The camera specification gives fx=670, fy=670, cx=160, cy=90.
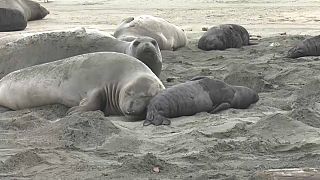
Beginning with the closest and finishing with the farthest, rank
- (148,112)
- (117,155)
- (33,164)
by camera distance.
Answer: (33,164), (117,155), (148,112)

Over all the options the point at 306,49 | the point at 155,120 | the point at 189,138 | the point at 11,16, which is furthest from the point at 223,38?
the point at 189,138

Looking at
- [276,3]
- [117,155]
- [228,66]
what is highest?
[117,155]

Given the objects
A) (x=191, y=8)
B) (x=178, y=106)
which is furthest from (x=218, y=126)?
(x=191, y=8)

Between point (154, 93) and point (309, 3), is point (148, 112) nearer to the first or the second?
point (154, 93)

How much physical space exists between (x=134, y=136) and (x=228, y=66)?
3394 mm

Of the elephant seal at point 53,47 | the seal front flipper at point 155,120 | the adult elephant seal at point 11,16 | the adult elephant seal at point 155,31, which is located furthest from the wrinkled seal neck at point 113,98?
the adult elephant seal at point 11,16

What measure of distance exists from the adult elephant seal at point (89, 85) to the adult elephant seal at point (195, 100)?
0.19 meters

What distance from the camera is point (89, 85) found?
19.5 feet

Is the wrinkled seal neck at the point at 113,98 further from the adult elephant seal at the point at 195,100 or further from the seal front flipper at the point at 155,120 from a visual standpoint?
the seal front flipper at the point at 155,120

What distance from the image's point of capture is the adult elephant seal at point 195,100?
5352 mm

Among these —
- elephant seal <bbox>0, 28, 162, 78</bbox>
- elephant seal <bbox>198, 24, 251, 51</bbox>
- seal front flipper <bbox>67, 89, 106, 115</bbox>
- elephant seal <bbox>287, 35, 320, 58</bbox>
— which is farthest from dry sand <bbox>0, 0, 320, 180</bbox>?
elephant seal <bbox>198, 24, 251, 51</bbox>

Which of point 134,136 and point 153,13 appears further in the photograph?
point 153,13

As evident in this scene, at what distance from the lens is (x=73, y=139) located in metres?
4.54

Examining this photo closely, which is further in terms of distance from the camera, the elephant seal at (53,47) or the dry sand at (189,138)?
the elephant seal at (53,47)
